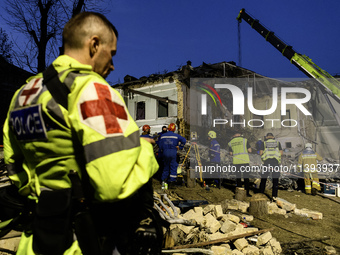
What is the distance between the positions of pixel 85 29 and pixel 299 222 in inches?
285

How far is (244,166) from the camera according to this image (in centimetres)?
895

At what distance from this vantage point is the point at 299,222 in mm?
6516

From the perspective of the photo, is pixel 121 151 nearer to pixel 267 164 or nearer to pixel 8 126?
pixel 8 126

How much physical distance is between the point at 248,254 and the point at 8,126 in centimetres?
421

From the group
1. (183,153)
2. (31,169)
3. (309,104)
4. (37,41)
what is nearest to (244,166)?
(183,153)

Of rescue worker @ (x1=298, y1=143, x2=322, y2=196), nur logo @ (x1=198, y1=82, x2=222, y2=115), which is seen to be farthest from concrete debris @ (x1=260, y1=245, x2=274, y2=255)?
nur logo @ (x1=198, y1=82, x2=222, y2=115)

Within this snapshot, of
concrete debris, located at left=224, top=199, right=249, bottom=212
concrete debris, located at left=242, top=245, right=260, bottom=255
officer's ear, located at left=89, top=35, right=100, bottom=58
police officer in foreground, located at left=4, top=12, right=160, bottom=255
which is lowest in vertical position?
concrete debris, located at left=224, top=199, right=249, bottom=212

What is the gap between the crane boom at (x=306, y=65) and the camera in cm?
1597

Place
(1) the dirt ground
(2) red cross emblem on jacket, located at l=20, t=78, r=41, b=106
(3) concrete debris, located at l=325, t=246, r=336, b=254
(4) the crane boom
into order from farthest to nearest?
(4) the crane boom < (1) the dirt ground < (3) concrete debris, located at l=325, t=246, r=336, b=254 < (2) red cross emblem on jacket, located at l=20, t=78, r=41, b=106

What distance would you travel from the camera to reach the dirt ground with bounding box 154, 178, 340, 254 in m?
4.99

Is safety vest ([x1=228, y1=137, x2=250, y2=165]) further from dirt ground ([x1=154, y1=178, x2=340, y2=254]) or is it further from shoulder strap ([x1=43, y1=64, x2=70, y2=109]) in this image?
shoulder strap ([x1=43, y1=64, x2=70, y2=109])

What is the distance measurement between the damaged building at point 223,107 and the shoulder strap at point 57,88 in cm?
1323

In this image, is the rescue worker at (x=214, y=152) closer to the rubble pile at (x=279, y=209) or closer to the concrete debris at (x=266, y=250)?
the rubble pile at (x=279, y=209)

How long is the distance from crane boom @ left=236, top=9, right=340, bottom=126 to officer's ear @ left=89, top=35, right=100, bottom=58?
18190mm
